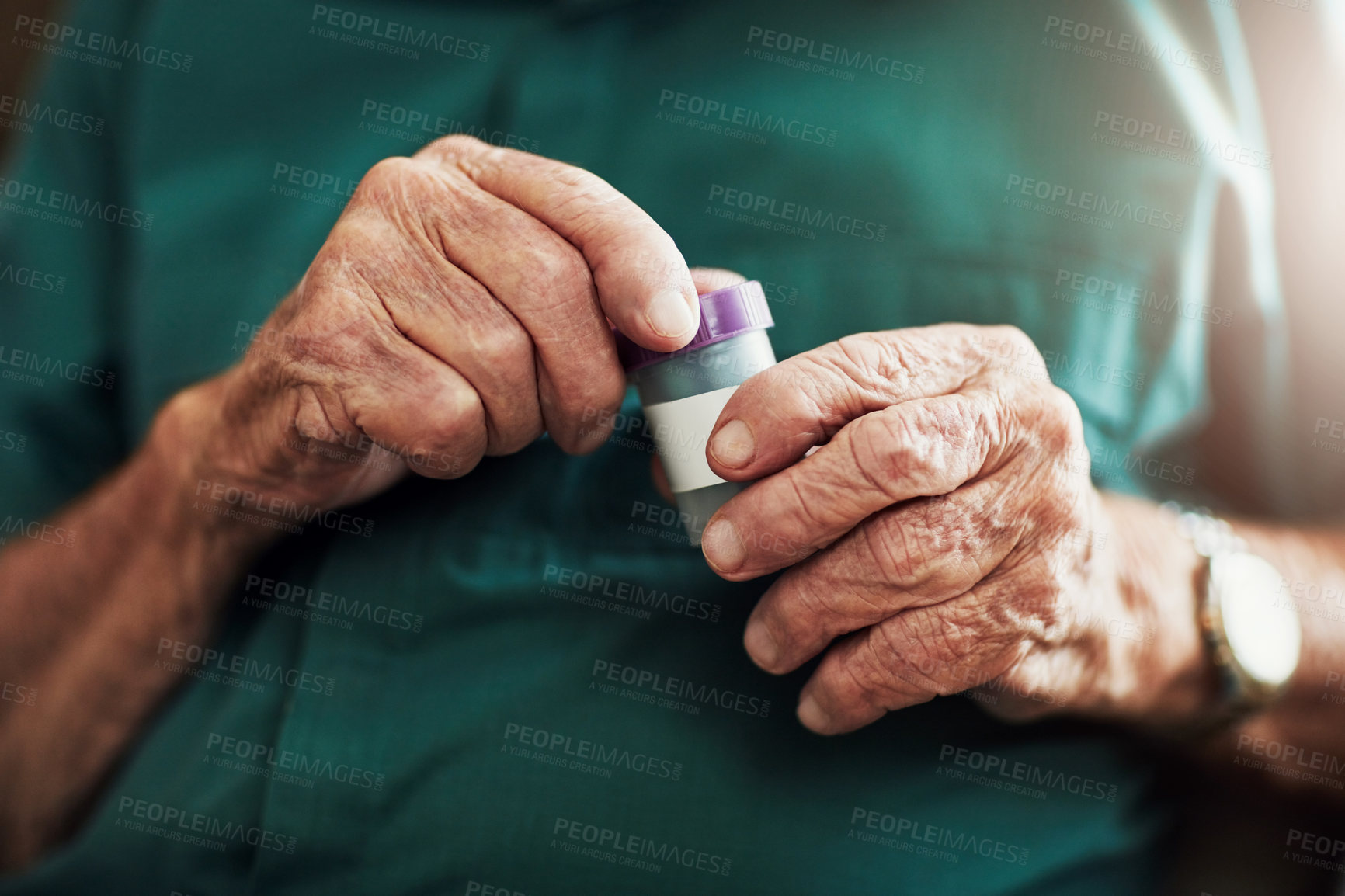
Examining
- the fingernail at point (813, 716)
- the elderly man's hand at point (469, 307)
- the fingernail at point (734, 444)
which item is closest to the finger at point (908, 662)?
the fingernail at point (813, 716)

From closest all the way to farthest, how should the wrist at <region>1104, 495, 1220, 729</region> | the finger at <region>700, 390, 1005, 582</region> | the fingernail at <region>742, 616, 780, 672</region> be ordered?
the finger at <region>700, 390, 1005, 582</region>, the fingernail at <region>742, 616, 780, 672</region>, the wrist at <region>1104, 495, 1220, 729</region>

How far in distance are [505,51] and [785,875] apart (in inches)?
40.0

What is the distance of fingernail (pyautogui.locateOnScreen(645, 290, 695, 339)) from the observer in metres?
0.64

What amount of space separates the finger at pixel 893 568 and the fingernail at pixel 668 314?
0.24 metres

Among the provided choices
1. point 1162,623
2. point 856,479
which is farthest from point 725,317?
point 1162,623

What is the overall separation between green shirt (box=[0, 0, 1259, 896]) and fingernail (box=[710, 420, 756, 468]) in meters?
0.23

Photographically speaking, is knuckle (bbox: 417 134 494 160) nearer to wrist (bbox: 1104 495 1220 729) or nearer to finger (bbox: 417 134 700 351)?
finger (bbox: 417 134 700 351)

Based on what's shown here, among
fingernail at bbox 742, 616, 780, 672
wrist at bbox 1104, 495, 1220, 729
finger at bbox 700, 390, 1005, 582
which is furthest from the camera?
wrist at bbox 1104, 495, 1220, 729

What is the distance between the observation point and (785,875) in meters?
0.81

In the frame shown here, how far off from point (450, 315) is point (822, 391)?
1.11 feet

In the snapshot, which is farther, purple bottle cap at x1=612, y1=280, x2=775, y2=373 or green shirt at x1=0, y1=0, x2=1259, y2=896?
green shirt at x1=0, y1=0, x2=1259, y2=896

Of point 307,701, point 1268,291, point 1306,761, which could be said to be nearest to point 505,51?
point 307,701

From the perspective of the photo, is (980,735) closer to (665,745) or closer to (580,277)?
(665,745)

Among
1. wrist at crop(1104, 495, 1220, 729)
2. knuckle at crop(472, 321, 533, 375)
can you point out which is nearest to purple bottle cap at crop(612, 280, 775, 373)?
knuckle at crop(472, 321, 533, 375)
